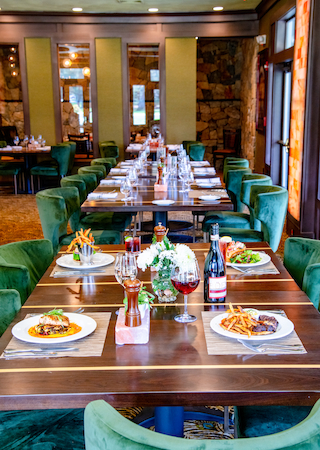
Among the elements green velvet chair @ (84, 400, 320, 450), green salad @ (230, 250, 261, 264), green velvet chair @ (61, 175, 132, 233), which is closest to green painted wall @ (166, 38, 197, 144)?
green velvet chair @ (61, 175, 132, 233)

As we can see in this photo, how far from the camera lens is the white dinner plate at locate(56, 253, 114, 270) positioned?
230 cm

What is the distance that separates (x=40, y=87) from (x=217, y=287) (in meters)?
8.68

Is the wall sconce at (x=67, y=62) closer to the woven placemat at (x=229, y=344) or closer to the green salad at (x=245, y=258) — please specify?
the green salad at (x=245, y=258)

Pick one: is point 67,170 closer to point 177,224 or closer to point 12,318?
point 177,224

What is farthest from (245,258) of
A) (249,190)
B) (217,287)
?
(249,190)

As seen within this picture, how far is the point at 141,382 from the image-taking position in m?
1.36

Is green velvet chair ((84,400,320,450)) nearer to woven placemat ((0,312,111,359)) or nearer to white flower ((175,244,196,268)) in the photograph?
woven placemat ((0,312,111,359))

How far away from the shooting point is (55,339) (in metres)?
1.59

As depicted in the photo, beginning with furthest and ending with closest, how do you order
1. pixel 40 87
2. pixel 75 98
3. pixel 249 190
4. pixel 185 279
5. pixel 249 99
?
pixel 75 98 < pixel 249 99 < pixel 40 87 < pixel 249 190 < pixel 185 279

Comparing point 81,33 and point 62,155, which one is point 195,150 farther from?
point 81,33

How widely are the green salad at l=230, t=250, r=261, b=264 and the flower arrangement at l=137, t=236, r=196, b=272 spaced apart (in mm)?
559

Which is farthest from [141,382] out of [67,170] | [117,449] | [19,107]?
[19,107]

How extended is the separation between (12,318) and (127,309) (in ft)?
1.87

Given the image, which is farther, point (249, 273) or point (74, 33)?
point (74, 33)
